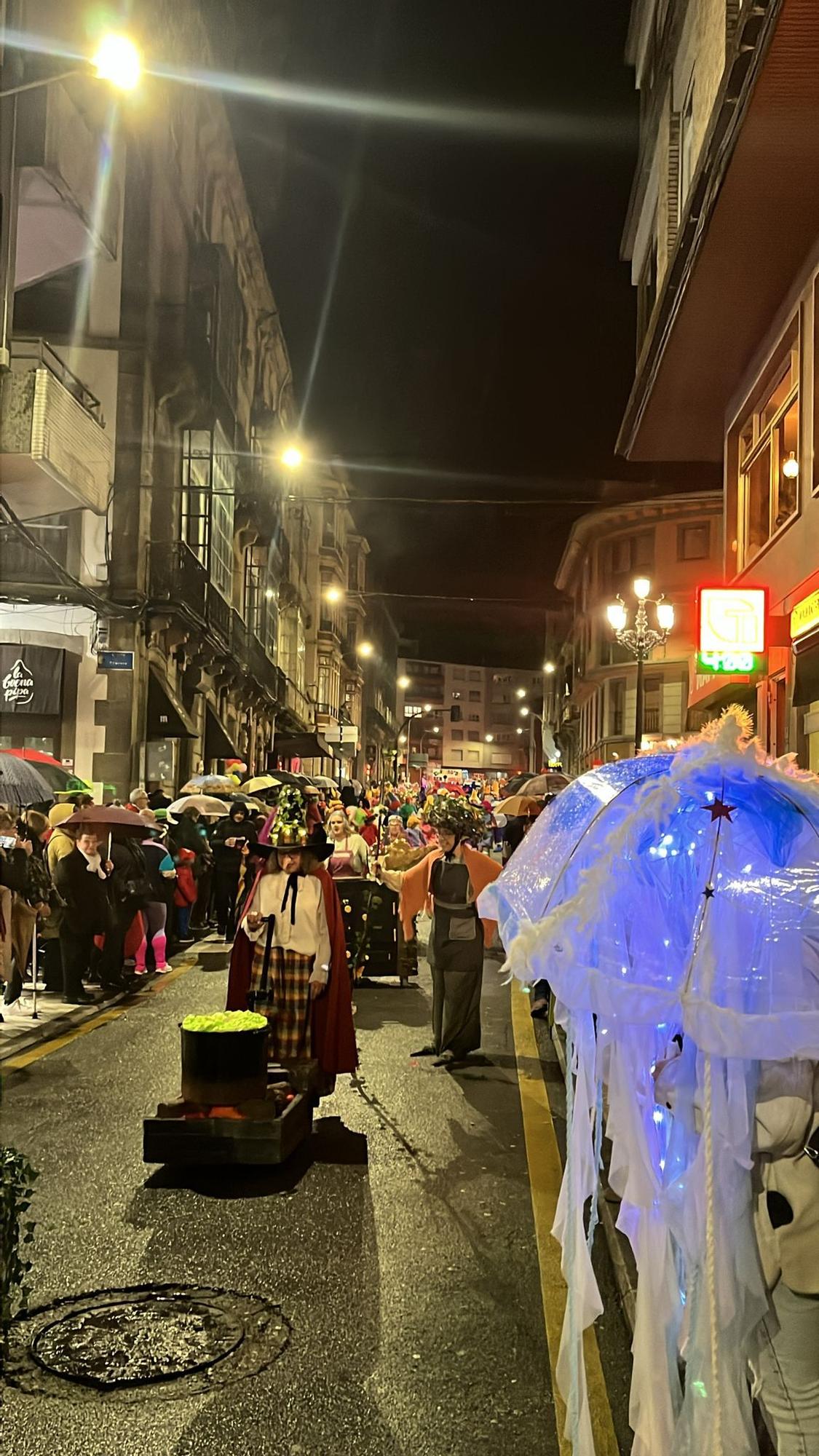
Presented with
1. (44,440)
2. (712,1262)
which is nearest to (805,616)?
(712,1262)

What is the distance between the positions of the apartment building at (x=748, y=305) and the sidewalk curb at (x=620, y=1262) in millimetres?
7883

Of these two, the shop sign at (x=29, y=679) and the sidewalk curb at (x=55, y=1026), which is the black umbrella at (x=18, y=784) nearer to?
the sidewalk curb at (x=55, y=1026)

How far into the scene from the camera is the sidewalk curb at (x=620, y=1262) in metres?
4.70

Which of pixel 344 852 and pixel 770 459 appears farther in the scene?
pixel 770 459

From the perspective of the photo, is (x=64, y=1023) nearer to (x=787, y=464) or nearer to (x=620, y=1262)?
(x=620, y=1262)

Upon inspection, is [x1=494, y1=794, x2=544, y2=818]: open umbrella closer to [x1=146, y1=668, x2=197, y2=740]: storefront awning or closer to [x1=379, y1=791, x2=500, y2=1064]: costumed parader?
[x1=379, y1=791, x2=500, y2=1064]: costumed parader

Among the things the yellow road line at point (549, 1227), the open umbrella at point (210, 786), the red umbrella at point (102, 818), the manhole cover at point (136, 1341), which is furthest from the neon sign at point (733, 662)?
the manhole cover at point (136, 1341)

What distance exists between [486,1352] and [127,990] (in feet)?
28.9

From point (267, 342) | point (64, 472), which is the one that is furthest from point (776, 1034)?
point (267, 342)

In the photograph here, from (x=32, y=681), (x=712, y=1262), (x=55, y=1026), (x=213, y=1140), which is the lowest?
(x=55, y=1026)

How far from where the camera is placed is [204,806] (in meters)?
18.8

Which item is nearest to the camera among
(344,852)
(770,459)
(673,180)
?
(344,852)

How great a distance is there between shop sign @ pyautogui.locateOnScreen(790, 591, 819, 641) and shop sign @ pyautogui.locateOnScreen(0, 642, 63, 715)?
1492 centimetres

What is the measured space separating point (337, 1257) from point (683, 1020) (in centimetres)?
287
